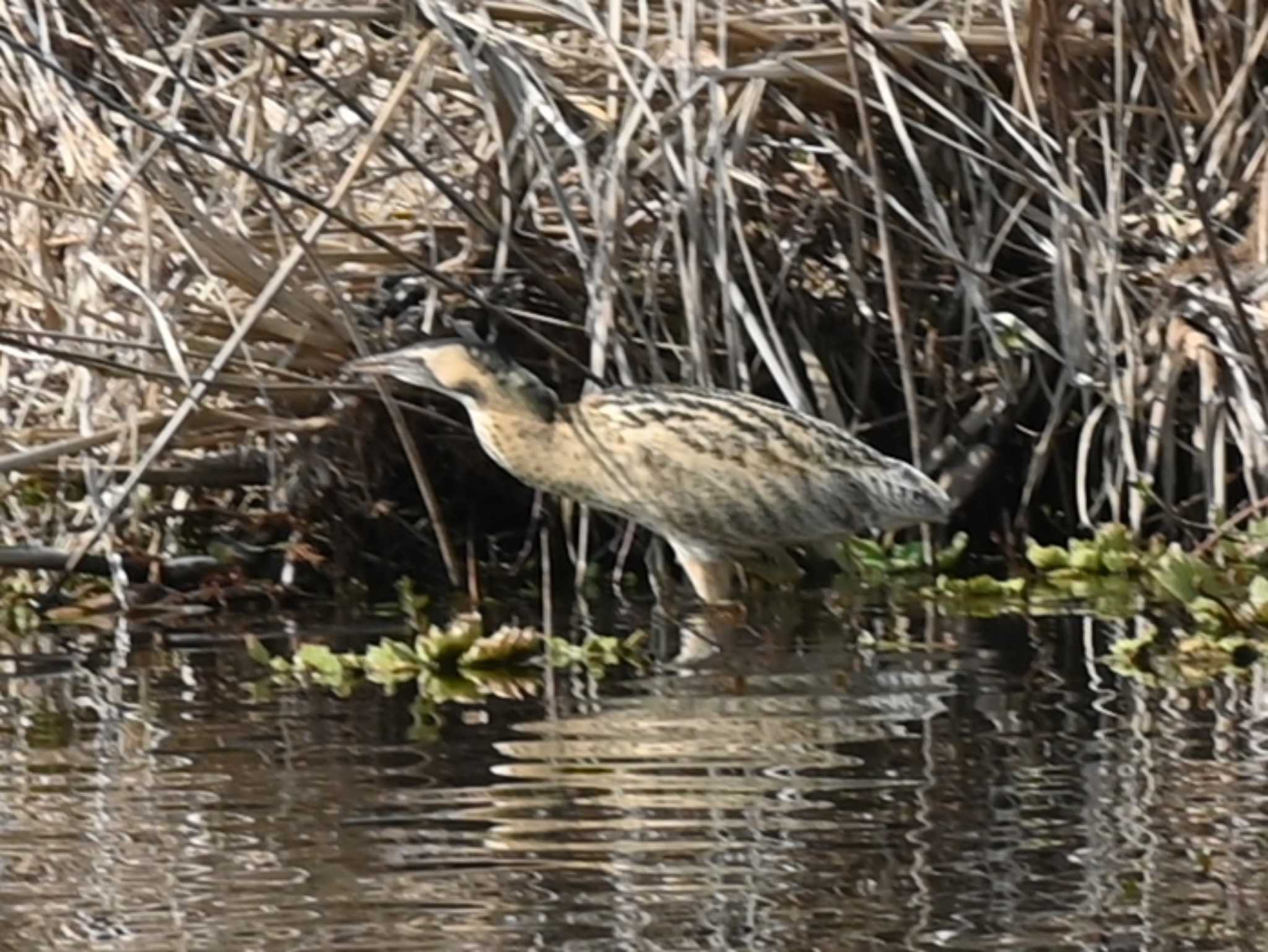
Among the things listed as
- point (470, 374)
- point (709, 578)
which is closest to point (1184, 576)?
point (709, 578)

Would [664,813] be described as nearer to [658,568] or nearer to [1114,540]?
[1114,540]

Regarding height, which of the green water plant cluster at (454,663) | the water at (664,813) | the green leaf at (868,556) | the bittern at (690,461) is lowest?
the water at (664,813)

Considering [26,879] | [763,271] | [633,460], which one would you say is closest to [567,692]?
[633,460]

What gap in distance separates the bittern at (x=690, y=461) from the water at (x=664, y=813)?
962mm

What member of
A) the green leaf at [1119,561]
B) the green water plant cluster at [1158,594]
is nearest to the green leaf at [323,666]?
the green water plant cluster at [1158,594]

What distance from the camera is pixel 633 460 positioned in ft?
23.1

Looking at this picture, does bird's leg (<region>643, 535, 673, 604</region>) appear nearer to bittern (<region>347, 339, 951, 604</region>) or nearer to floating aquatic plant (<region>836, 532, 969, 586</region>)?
bittern (<region>347, 339, 951, 604</region>)

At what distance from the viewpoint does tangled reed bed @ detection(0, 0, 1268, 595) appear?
23.4ft

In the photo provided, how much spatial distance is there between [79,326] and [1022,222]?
8.23ft

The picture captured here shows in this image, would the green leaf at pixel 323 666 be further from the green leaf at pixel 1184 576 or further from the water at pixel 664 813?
the green leaf at pixel 1184 576

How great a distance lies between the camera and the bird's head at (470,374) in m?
7.20

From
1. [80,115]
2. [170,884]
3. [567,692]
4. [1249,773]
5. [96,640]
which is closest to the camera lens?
[170,884]

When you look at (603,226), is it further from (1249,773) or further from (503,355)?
(1249,773)

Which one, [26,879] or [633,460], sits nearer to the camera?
[26,879]
